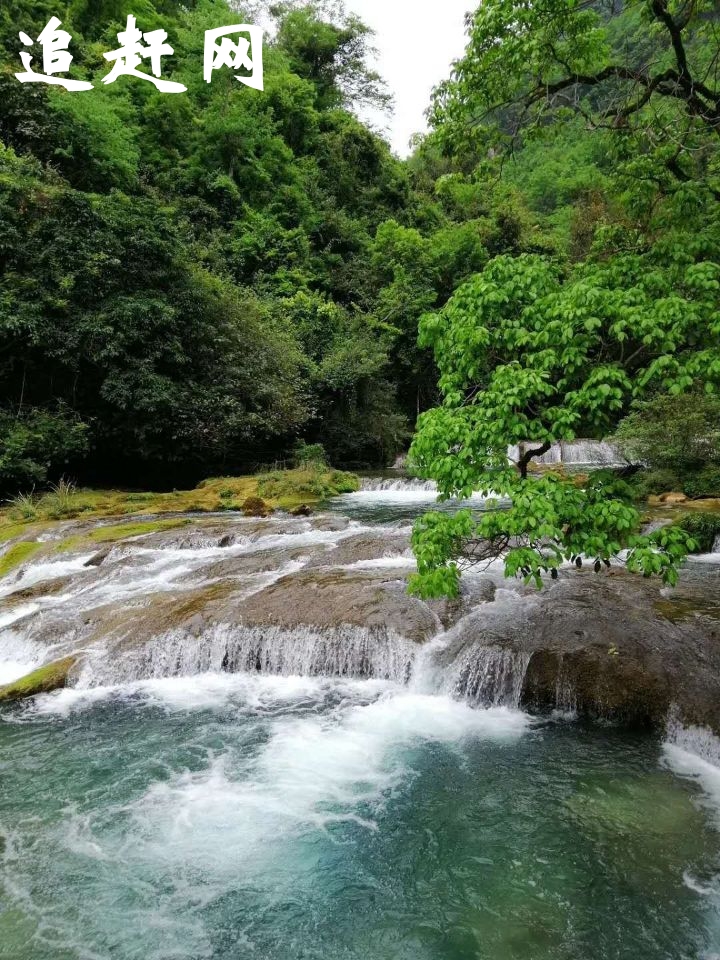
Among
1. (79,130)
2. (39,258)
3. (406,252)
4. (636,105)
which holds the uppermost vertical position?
(79,130)

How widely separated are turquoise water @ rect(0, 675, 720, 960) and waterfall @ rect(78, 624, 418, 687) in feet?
2.30

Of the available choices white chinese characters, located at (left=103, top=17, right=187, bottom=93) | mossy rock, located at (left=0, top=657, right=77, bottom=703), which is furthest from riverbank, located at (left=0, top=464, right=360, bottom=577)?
white chinese characters, located at (left=103, top=17, right=187, bottom=93)

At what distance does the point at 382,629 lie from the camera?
24.0ft

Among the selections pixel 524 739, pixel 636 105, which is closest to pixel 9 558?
pixel 524 739

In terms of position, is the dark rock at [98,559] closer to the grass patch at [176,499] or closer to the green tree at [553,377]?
the grass patch at [176,499]

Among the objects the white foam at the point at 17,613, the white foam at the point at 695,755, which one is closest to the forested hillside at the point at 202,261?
the white foam at the point at 17,613

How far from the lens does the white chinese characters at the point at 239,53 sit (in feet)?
58.8

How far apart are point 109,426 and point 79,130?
11.9 meters

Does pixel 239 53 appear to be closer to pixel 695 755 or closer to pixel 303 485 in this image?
pixel 303 485

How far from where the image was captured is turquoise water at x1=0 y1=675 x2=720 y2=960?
3.61 meters

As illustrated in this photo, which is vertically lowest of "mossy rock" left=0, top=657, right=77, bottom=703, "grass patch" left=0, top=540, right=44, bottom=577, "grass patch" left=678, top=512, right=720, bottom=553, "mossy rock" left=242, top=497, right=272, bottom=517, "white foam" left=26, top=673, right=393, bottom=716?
"white foam" left=26, top=673, right=393, bottom=716

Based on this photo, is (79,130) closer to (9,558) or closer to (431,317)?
(9,558)

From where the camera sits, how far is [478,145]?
6699 millimetres

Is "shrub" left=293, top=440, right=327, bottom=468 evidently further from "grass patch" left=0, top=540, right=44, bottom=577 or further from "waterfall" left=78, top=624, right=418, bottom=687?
"waterfall" left=78, top=624, right=418, bottom=687
